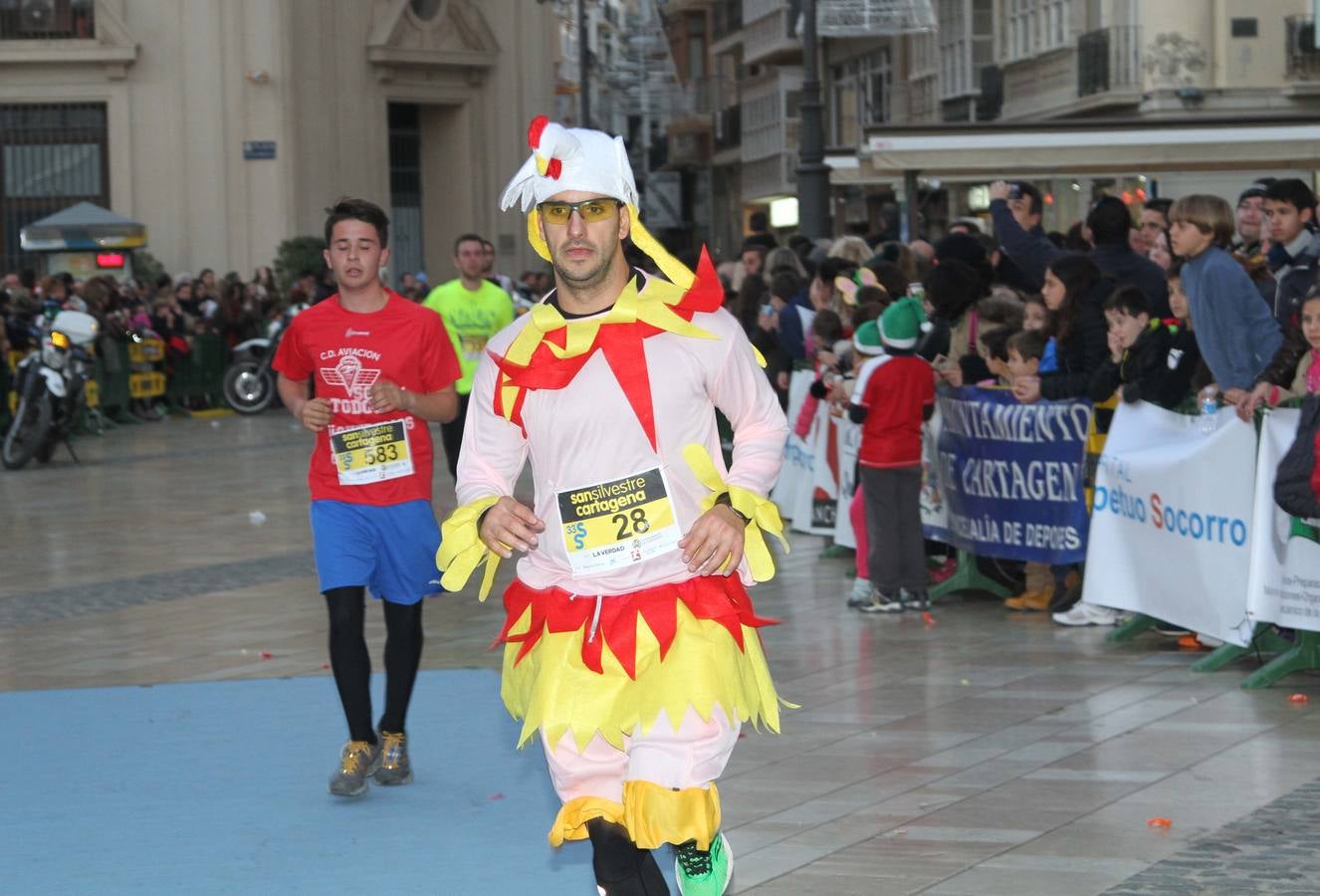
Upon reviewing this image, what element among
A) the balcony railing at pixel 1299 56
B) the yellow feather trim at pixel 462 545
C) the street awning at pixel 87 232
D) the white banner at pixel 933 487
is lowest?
the white banner at pixel 933 487

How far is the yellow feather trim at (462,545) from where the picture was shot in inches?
202

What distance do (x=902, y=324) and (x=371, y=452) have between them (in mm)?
4621

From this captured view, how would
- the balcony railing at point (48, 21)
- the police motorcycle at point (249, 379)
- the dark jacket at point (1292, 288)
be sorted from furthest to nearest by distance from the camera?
1. the balcony railing at point (48, 21)
2. the police motorcycle at point (249, 379)
3. the dark jacket at point (1292, 288)

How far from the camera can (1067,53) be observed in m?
37.9

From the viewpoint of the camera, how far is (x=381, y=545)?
306 inches

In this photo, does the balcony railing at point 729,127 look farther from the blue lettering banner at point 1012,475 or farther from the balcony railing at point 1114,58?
the blue lettering banner at point 1012,475

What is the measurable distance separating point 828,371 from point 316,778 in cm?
581

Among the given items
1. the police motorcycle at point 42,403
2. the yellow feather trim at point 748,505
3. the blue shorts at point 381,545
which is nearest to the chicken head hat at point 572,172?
the yellow feather trim at point 748,505

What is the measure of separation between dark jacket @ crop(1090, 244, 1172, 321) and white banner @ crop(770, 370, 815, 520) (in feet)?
12.0

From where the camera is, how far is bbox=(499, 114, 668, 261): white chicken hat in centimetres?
509

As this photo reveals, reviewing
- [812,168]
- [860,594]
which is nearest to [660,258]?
[860,594]

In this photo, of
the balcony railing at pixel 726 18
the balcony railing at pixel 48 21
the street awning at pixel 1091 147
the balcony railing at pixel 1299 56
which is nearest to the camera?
the street awning at pixel 1091 147

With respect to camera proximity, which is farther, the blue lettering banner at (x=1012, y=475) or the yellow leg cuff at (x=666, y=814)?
the blue lettering banner at (x=1012, y=475)

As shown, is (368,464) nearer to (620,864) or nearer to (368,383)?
(368,383)
